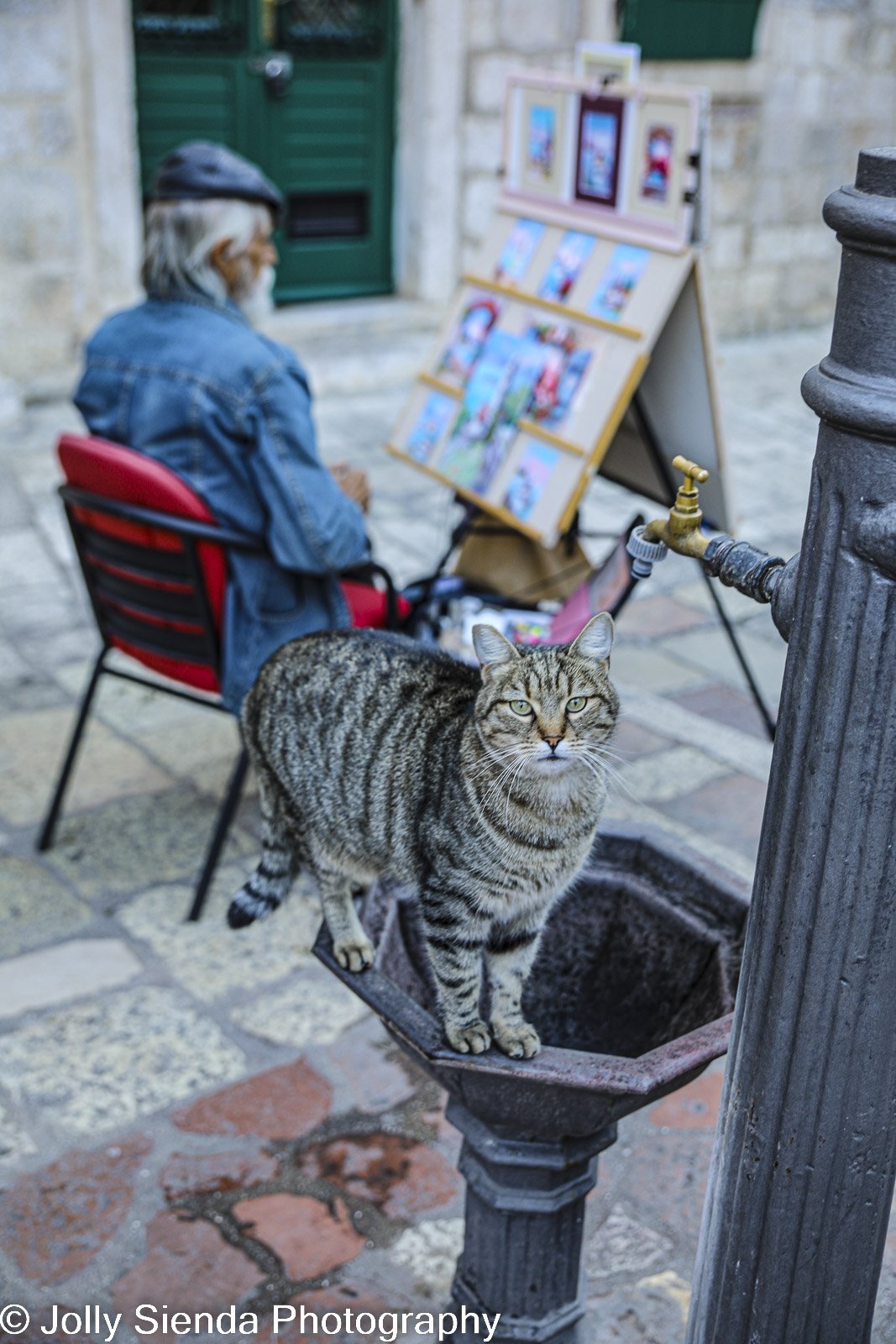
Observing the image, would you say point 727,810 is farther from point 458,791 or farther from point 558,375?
point 458,791

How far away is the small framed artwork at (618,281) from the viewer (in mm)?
3402

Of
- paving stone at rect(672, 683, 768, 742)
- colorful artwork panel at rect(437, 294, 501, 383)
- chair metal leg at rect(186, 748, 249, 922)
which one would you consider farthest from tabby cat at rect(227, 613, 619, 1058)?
paving stone at rect(672, 683, 768, 742)

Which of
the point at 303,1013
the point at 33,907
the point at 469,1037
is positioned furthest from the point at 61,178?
the point at 469,1037

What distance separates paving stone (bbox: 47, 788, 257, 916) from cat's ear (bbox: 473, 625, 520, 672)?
5.59 feet

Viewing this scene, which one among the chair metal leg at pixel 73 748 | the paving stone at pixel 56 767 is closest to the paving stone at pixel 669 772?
the paving stone at pixel 56 767

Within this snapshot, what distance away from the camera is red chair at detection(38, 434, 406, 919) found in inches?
115

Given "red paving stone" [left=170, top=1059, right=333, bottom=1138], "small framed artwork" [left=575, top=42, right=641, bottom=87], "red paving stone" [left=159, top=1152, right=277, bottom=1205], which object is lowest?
"red paving stone" [left=159, top=1152, right=277, bottom=1205]

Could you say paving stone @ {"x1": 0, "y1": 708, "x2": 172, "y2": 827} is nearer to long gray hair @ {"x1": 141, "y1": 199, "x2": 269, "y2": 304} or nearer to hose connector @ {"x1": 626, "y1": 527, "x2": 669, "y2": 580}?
long gray hair @ {"x1": 141, "y1": 199, "x2": 269, "y2": 304}

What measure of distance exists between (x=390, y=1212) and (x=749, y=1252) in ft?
3.57

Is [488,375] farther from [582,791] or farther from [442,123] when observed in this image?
[442,123]

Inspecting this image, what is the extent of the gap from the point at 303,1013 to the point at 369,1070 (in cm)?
22

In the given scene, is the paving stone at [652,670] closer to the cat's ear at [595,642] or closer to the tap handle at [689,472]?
the cat's ear at [595,642]

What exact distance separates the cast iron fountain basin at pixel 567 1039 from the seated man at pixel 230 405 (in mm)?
1179

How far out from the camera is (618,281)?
344 centimetres
